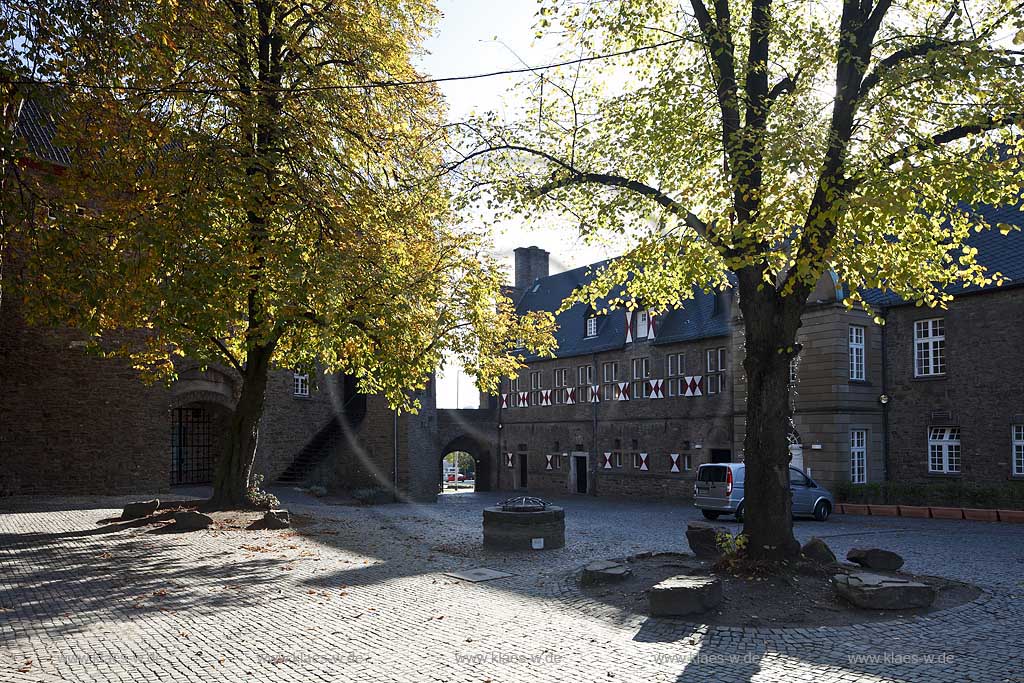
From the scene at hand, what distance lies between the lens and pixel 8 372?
21.7m

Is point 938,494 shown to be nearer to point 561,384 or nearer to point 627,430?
point 627,430

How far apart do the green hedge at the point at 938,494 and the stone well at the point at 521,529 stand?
44.6 feet

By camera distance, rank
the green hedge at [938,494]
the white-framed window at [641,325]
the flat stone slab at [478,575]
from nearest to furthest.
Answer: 1. the flat stone slab at [478,575]
2. the green hedge at [938,494]
3. the white-framed window at [641,325]

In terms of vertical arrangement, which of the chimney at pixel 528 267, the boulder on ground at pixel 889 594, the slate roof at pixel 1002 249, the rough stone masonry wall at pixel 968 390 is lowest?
the boulder on ground at pixel 889 594

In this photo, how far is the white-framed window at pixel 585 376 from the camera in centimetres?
3750

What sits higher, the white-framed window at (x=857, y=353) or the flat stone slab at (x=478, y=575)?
the white-framed window at (x=857, y=353)

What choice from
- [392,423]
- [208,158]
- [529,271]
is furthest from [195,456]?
[529,271]

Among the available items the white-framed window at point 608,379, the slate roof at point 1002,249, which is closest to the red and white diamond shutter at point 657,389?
the white-framed window at point 608,379

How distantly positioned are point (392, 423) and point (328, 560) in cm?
1614

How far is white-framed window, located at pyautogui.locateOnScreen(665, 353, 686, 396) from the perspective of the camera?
106 ft

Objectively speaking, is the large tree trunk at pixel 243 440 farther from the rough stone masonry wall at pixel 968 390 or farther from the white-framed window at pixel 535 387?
the white-framed window at pixel 535 387

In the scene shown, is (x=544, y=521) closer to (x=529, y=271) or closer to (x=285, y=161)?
(x=285, y=161)

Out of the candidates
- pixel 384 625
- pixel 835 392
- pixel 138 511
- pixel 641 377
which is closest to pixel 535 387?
pixel 641 377

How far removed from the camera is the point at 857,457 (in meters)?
25.6
